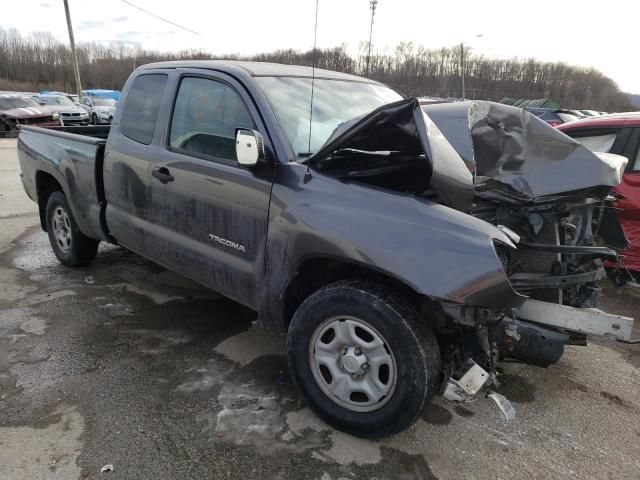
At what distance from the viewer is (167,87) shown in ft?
11.5

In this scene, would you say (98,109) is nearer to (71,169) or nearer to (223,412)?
(71,169)

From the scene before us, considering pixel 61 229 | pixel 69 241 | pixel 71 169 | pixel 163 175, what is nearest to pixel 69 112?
pixel 61 229

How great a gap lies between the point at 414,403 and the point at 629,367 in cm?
219

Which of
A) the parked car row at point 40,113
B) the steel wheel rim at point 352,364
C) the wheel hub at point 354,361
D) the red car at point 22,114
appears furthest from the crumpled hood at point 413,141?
the red car at point 22,114

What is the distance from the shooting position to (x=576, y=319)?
252 centimetres

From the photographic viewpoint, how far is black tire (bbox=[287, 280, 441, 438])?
88.5 inches

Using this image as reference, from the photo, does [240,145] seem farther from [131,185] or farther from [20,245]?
[20,245]

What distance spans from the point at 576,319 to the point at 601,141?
3.19 m

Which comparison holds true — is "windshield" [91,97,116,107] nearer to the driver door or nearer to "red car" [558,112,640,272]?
the driver door

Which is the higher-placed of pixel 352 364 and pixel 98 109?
pixel 352 364

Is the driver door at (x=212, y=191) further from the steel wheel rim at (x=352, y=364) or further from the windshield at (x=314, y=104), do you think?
the steel wheel rim at (x=352, y=364)

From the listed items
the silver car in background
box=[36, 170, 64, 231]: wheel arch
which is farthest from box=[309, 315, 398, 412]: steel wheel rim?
the silver car in background

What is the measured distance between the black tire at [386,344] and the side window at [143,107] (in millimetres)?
1986

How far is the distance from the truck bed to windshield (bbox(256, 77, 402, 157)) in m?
1.85
